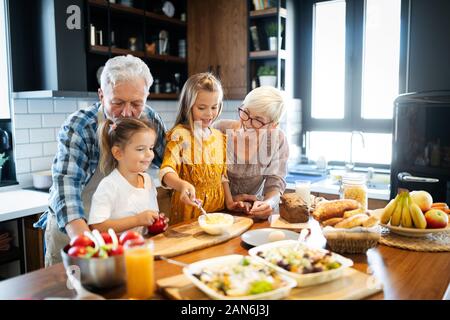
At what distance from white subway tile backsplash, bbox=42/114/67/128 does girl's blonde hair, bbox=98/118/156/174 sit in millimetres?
1827

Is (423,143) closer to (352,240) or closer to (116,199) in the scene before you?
(352,240)

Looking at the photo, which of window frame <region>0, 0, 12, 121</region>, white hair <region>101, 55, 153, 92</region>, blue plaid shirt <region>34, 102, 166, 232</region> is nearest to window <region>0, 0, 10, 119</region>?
window frame <region>0, 0, 12, 121</region>

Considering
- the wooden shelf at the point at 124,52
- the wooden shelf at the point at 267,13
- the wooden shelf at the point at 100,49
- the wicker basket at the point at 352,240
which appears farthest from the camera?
the wooden shelf at the point at 267,13

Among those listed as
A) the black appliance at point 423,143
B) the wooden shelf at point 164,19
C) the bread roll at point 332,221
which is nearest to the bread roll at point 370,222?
the bread roll at point 332,221

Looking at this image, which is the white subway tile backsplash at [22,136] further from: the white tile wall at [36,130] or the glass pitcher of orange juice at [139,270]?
the glass pitcher of orange juice at [139,270]

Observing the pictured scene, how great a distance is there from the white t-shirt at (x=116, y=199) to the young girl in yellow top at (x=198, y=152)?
17cm

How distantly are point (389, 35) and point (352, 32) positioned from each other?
37 cm

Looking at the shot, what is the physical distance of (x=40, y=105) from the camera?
3412 mm

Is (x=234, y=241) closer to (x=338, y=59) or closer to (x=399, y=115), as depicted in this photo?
(x=399, y=115)

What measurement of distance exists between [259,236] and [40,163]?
7.94 feet

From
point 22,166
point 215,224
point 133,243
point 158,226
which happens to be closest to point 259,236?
point 215,224

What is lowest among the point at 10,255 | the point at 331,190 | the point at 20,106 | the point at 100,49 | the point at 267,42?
the point at 10,255

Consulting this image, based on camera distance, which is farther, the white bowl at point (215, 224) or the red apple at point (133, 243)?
the white bowl at point (215, 224)

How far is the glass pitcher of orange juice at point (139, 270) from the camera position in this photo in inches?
45.7
